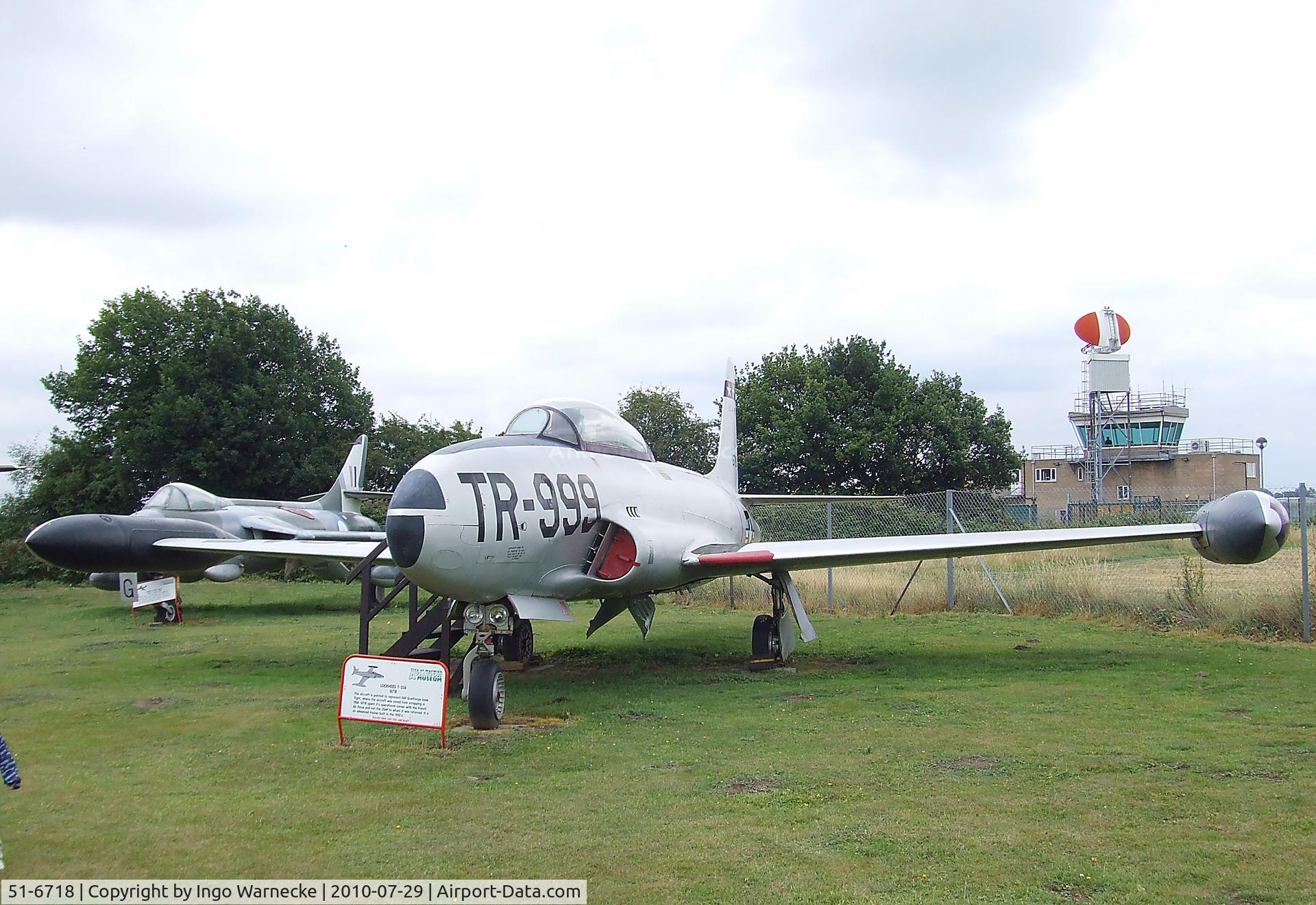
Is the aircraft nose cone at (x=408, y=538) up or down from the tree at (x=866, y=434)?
down

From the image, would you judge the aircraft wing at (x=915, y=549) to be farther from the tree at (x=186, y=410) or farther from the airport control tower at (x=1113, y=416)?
the airport control tower at (x=1113, y=416)

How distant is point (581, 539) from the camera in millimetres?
9203

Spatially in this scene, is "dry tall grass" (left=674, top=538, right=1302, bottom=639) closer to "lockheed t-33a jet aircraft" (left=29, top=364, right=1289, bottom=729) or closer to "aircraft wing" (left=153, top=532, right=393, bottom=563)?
"lockheed t-33a jet aircraft" (left=29, top=364, right=1289, bottom=729)

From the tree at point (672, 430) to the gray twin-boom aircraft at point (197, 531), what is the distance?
3062 cm

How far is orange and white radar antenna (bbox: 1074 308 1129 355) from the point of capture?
159 ft

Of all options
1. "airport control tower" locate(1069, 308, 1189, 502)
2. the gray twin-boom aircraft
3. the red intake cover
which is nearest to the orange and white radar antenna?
"airport control tower" locate(1069, 308, 1189, 502)

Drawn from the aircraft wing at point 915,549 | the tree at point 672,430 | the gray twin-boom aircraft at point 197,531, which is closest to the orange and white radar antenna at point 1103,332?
the tree at point 672,430

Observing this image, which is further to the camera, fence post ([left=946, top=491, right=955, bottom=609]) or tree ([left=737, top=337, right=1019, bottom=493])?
tree ([left=737, top=337, right=1019, bottom=493])

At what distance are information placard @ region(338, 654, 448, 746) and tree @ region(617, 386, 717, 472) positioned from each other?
47.4m

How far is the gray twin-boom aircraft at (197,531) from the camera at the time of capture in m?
14.1

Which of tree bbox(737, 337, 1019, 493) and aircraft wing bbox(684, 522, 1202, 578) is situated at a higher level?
tree bbox(737, 337, 1019, 493)

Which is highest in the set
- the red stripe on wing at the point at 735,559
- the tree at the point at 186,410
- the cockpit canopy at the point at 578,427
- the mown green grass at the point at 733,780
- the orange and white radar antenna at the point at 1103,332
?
the orange and white radar antenna at the point at 1103,332

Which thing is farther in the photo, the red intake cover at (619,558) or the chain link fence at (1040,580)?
the chain link fence at (1040,580)

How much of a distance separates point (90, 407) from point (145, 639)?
94.5 feet
